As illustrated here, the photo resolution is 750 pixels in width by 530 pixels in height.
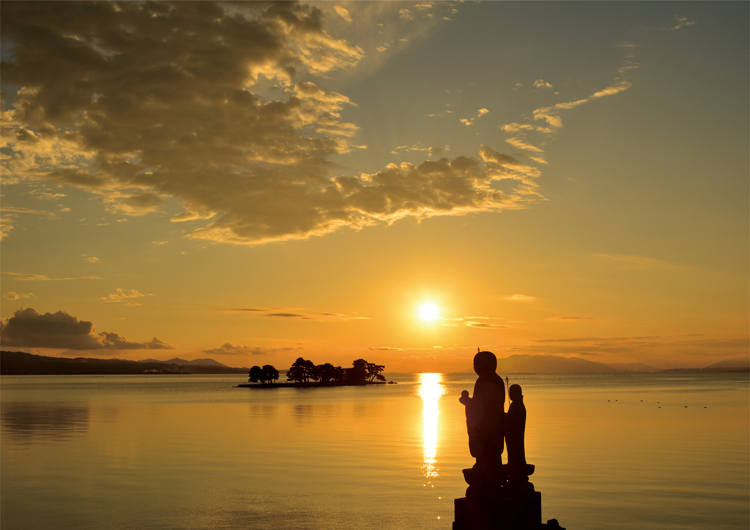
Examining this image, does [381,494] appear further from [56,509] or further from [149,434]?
[149,434]

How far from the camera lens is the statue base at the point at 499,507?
11008 millimetres

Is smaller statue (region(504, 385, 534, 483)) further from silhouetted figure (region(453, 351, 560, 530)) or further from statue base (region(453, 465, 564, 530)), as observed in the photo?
statue base (region(453, 465, 564, 530))

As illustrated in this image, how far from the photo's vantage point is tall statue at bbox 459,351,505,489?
1120 cm

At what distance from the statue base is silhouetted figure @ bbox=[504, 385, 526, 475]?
0.69 ft

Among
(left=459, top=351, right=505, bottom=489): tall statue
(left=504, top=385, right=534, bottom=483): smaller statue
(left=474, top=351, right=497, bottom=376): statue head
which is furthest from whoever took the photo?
(left=474, top=351, right=497, bottom=376): statue head

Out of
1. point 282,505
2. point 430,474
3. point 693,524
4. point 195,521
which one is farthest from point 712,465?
point 195,521

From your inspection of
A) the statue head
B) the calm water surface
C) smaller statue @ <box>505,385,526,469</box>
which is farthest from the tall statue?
the calm water surface

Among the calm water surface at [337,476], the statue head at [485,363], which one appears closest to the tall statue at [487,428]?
the statue head at [485,363]

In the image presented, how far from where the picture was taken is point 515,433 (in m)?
11.5

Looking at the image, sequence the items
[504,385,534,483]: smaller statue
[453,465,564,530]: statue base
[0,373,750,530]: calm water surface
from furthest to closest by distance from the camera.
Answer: [0,373,750,530]: calm water surface → [504,385,534,483]: smaller statue → [453,465,564,530]: statue base

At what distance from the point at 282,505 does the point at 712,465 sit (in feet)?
82.3

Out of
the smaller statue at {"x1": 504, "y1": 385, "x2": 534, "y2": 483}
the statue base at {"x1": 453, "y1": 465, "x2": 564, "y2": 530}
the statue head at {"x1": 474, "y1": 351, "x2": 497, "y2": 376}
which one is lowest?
the statue base at {"x1": 453, "y1": 465, "x2": 564, "y2": 530}

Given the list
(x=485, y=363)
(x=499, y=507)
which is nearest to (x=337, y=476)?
(x=499, y=507)

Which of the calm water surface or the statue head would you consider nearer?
the statue head
